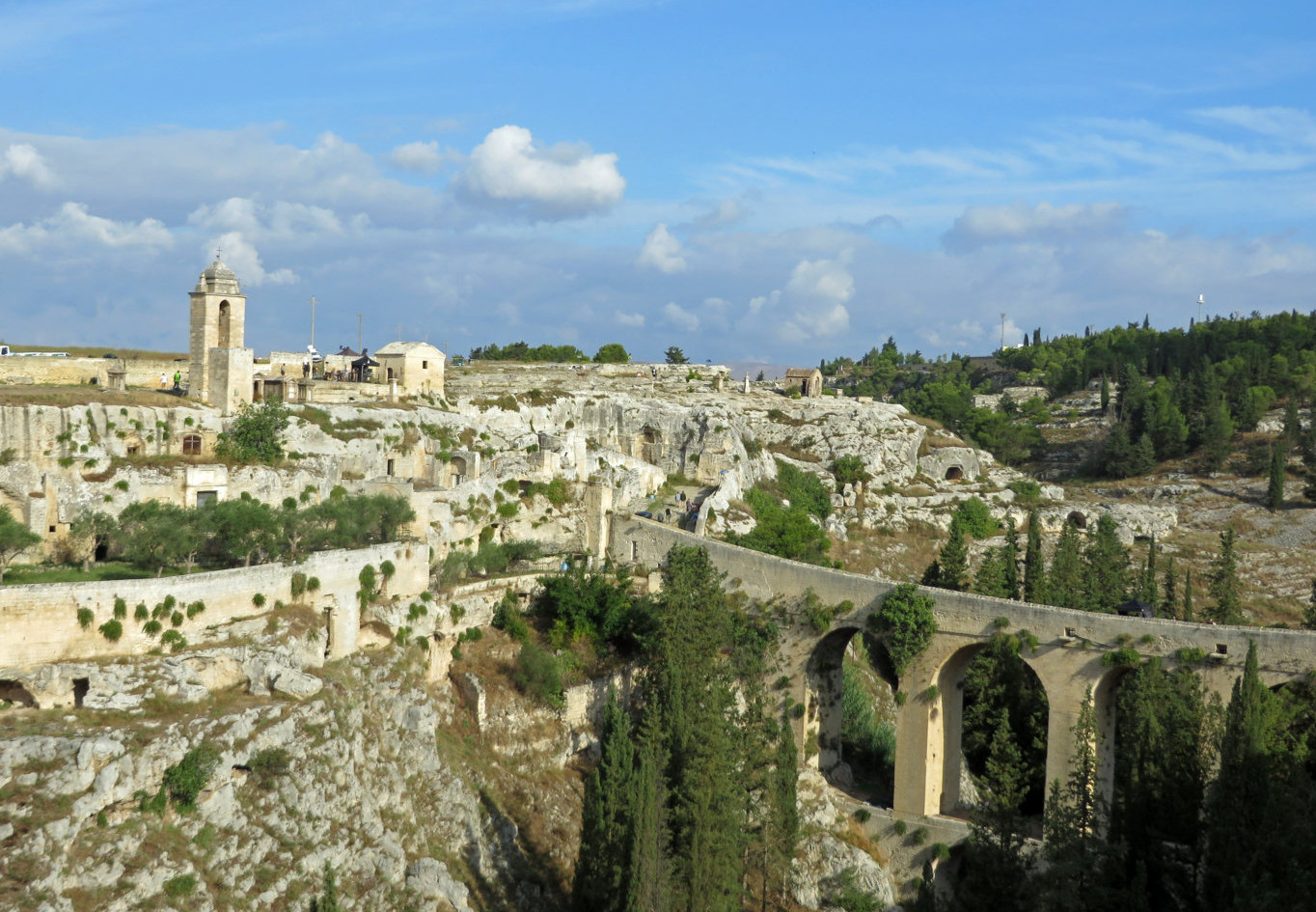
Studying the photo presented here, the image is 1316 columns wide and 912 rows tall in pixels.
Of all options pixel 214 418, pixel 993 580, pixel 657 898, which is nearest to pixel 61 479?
pixel 214 418

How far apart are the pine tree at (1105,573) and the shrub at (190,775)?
110 feet

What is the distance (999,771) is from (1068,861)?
15.7 feet

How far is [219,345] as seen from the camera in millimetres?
45656

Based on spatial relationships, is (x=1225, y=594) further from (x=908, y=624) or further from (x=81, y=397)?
(x=81, y=397)

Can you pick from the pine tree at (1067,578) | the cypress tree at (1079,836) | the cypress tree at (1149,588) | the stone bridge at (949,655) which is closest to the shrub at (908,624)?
the stone bridge at (949,655)

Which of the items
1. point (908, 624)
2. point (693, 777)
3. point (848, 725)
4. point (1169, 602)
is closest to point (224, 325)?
point (693, 777)

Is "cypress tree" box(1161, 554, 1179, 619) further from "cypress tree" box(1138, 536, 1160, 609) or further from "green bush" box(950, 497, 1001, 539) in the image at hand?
"green bush" box(950, 497, 1001, 539)

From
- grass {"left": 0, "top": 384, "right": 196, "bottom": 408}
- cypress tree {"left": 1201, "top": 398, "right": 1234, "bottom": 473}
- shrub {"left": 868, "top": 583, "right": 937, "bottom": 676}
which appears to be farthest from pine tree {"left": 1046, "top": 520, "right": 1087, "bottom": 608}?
cypress tree {"left": 1201, "top": 398, "right": 1234, "bottom": 473}

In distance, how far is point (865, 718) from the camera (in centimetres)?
4656

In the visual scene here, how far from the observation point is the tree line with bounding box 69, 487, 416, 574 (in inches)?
1321

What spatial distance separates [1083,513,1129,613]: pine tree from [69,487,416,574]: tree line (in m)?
28.9

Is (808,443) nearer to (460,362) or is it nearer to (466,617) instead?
(460,362)

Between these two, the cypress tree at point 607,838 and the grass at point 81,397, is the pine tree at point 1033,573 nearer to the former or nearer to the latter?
the cypress tree at point 607,838

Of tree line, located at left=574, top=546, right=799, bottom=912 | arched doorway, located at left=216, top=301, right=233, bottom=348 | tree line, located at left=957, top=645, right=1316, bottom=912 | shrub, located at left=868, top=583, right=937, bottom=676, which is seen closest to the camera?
tree line, located at left=957, top=645, right=1316, bottom=912
